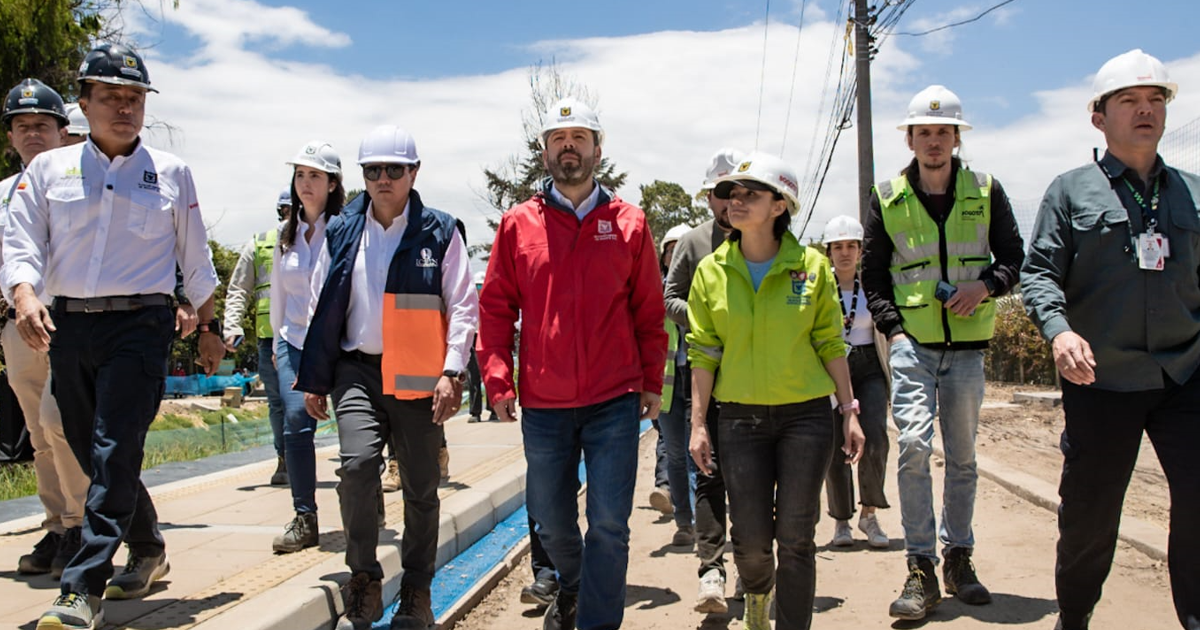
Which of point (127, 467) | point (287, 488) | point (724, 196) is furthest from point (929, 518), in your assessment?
point (287, 488)

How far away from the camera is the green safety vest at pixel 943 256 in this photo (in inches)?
217

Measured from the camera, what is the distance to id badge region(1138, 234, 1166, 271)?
4.19 meters

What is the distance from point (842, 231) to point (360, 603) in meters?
4.27

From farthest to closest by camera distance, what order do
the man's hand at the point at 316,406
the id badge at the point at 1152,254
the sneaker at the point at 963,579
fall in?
1. the sneaker at the point at 963,579
2. the man's hand at the point at 316,406
3. the id badge at the point at 1152,254

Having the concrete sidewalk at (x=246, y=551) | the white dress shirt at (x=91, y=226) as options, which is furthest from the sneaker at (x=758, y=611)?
the white dress shirt at (x=91, y=226)

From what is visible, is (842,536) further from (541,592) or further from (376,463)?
(376,463)

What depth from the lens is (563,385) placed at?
178 inches

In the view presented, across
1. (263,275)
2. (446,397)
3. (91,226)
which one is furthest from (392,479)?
(91,226)

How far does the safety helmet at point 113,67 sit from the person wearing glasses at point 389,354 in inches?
40.7

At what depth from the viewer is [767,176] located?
443 centimetres

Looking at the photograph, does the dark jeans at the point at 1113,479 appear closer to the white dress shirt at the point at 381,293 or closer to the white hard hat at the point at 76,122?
the white dress shirt at the point at 381,293

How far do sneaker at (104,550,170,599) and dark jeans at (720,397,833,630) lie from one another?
275cm

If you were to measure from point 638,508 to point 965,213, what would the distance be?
4332 mm

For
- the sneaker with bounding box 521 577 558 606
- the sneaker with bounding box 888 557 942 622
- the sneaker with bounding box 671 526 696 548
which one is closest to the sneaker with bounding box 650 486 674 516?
the sneaker with bounding box 671 526 696 548
